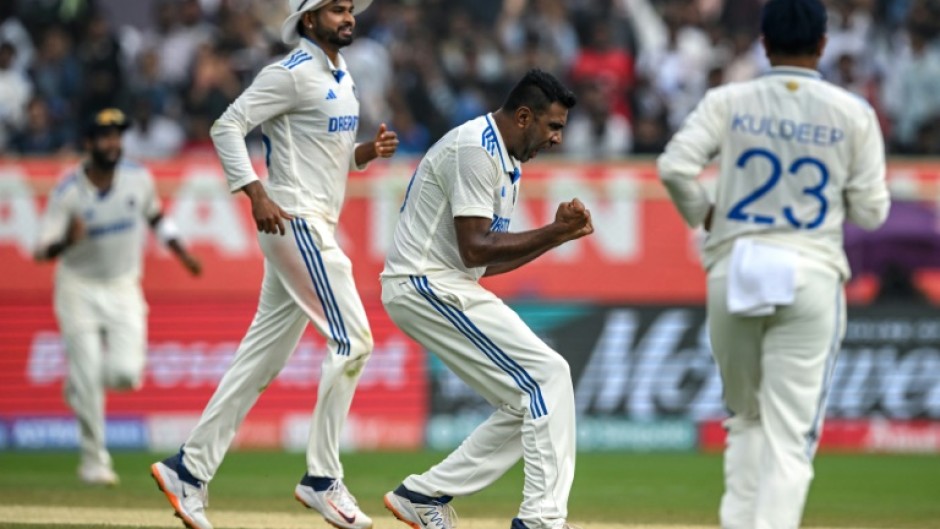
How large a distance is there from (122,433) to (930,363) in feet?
25.2

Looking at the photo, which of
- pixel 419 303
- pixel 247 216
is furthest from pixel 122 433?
pixel 419 303

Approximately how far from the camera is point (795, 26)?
725 cm

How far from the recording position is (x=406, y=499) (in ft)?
27.7

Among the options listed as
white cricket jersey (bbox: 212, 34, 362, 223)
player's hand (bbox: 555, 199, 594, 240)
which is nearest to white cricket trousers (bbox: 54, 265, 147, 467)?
white cricket jersey (bbox: 212, 34, 362, 223)

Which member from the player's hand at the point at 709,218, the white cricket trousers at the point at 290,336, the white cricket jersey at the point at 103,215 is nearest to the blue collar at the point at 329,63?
the white cricket trousers at the point at 290,336

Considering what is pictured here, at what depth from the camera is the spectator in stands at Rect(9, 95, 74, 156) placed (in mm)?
17625

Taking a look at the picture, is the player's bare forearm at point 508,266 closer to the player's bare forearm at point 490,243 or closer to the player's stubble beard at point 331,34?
the player's bare forearm at point 490,243

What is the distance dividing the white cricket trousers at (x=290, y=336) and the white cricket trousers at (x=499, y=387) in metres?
0.64

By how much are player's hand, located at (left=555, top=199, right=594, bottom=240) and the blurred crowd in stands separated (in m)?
9.98

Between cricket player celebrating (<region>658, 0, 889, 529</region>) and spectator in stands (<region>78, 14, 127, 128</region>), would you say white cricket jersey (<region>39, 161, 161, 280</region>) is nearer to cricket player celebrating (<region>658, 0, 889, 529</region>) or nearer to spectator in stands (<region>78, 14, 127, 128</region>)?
spectator in stands (<region>78, 14, 127, 128</region>)

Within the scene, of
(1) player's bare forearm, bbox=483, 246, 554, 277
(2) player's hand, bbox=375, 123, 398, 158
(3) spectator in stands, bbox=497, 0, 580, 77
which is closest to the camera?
(1) player's bare forearm, bbox=483, 246, 554, 277

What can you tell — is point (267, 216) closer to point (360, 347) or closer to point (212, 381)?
point (360, 347)

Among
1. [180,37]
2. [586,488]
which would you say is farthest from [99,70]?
[586,488]

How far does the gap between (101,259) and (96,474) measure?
181cm
